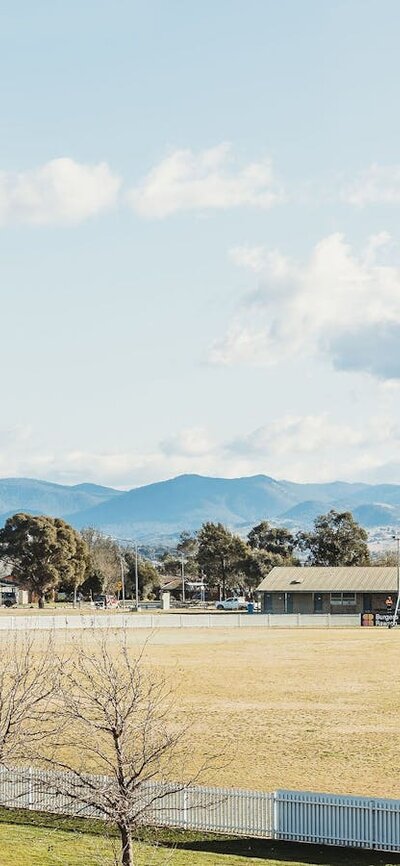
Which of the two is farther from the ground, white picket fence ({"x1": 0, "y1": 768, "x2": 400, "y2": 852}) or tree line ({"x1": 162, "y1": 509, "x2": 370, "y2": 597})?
tree line ({"x1": 162, "y1": 509, "x2": 370, "y2": 597})

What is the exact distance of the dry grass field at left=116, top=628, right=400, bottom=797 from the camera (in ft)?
113

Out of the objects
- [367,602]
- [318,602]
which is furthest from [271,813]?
[318,602]

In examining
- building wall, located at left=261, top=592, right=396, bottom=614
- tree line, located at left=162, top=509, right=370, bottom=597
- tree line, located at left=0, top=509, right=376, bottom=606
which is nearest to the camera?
building wall, located at left=261, top=592, right=396, bottom=614

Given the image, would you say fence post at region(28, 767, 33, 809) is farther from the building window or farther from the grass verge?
the building window

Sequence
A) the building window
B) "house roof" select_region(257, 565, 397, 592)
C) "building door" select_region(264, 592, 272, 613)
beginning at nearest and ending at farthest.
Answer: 1. "house roof" select_region(257, 565, 397, 592)
2. the building window
3. "building door" select_region(264, 592, 272, 613)

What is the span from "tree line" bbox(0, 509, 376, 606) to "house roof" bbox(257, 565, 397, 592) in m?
18.5

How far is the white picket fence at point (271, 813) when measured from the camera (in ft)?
88.6

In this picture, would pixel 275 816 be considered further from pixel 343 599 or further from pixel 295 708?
pixel 343 599

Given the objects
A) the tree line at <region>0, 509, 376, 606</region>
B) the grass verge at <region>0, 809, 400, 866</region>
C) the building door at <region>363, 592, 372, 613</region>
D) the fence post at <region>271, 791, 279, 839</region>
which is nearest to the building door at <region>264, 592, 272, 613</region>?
the building door at <region>363, 592, 372, 613</region>

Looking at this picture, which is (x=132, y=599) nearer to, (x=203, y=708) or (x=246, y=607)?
(x=246, y=607)

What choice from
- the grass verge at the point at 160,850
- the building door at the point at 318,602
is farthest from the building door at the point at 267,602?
the grass verge at the point at 160,850

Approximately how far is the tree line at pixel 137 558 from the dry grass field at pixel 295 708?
59075mm

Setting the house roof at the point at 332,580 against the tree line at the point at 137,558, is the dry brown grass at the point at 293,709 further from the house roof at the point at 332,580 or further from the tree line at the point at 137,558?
the tree line at the point at 137,558

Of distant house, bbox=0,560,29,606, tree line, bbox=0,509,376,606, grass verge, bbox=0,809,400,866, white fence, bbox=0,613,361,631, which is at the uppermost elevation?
tree line, bbox=0,509,376,606
